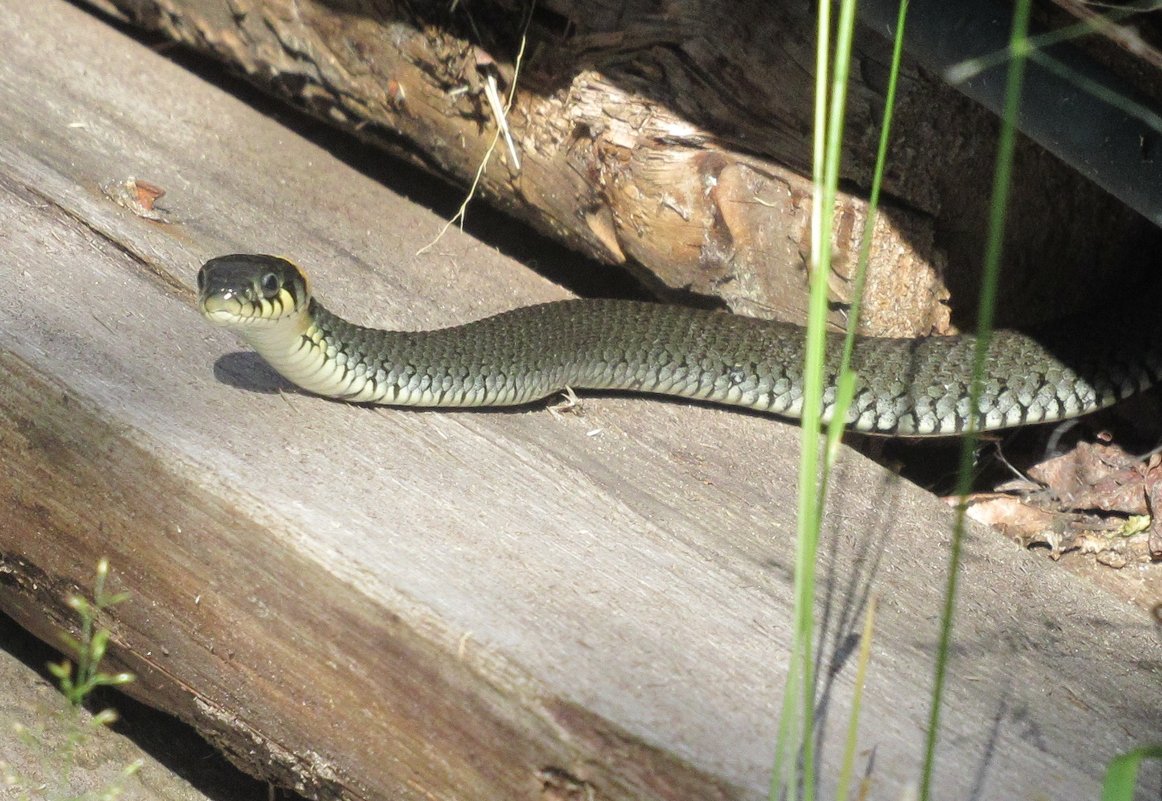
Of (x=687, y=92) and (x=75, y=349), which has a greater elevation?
(x=687, y=92)

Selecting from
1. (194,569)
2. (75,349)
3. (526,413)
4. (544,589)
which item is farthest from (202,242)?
(544,589)

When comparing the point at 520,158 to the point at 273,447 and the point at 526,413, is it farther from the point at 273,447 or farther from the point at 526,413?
the point at 273,447

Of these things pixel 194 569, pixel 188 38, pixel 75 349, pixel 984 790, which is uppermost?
pixel 188 38

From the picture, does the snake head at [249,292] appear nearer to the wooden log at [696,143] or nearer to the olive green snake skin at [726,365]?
the olive green snake skin at [726,365]

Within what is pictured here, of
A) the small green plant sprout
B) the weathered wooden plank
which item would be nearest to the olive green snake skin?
the weathered wooden plank

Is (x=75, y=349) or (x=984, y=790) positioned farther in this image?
(x=75, y=349)

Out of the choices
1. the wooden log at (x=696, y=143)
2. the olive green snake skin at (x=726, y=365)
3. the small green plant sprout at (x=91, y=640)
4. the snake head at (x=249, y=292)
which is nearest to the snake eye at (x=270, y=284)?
the snake head at (x=249, y=292)

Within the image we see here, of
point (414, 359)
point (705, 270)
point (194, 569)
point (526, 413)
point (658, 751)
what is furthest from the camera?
point (705, 270)
